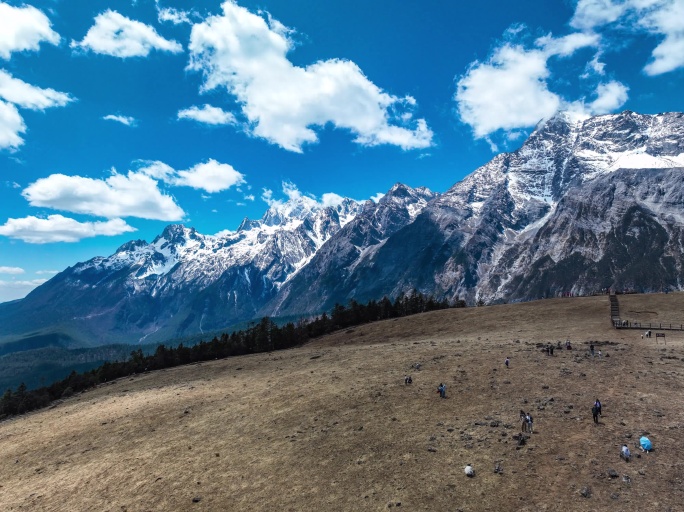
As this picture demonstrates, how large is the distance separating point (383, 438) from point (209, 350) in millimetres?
89003

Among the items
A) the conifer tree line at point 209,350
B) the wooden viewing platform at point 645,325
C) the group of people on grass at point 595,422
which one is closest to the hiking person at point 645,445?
the group of people on grass at point 595,422

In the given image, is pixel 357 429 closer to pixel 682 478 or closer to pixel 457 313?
pixel 682 478

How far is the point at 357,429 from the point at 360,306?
96078 mm

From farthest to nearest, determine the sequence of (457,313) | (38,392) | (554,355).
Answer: (457,313) → (38,392) → (554,355)

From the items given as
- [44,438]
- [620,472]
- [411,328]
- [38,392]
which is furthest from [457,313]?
[38,392]

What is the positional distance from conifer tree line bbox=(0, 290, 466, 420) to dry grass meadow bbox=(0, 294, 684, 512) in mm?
21155

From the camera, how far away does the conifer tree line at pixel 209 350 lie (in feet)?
285

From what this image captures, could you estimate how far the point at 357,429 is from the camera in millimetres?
38781

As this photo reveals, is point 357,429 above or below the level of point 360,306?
below

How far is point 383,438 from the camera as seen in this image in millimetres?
36125

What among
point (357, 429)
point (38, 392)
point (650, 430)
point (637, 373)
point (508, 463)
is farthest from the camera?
point (38, 392)

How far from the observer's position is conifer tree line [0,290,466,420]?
285 ft

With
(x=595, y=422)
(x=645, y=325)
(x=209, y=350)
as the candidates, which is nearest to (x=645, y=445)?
(x=595, y=422)

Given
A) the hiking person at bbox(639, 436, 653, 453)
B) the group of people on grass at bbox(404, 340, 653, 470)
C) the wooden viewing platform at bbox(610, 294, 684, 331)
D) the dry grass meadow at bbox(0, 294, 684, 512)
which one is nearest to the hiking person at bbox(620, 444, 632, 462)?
the group of people on grass at bbox(404, 340, 653, 470)
